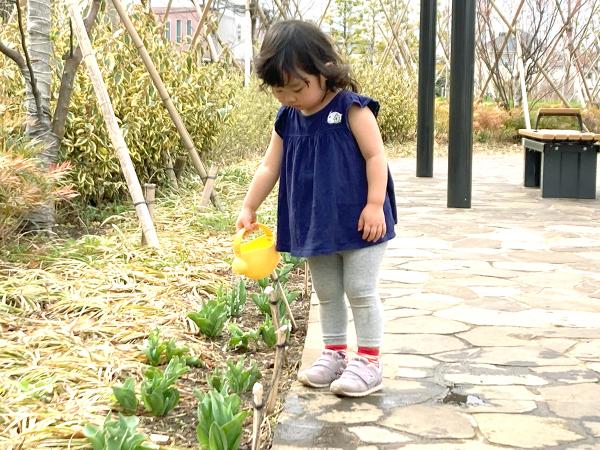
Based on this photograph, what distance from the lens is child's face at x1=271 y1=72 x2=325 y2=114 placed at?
87.5 inches

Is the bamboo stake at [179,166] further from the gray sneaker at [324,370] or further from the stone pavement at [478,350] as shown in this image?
the gray sneaker at [324,370]

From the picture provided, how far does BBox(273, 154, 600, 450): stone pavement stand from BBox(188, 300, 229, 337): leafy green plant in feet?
1.07

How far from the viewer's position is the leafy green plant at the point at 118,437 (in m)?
1.80

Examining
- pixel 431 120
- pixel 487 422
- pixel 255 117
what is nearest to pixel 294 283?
pixel 487 422

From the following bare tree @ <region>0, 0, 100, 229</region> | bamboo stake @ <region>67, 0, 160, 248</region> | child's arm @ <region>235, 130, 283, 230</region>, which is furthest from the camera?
bare tree @ <region>0, 0, 100, 229</region>

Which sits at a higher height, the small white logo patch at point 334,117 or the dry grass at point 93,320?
the small white logo patch at point 334,117

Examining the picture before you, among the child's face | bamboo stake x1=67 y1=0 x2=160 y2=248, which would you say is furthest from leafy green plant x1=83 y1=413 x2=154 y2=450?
bamboo stake x1=67 y1=0 x2=160 y2=248

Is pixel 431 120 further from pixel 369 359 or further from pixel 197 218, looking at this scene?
pixel 369 359

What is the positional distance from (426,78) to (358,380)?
6.42m

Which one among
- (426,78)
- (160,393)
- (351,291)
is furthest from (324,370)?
(426,78)

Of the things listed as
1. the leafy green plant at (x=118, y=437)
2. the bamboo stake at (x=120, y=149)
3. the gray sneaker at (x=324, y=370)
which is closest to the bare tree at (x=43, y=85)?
the bamboo stake at (x=120, y=149)

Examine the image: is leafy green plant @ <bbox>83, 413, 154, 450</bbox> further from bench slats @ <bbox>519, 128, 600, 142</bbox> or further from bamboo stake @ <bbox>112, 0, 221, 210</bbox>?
bench slats @ <bbox>519, 128, 600, 142</bbox>

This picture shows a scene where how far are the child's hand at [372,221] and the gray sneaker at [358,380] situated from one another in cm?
37

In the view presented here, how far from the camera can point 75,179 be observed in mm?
5301
